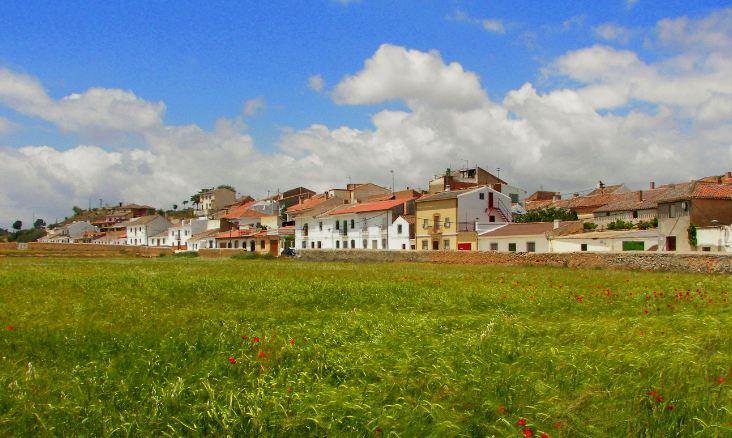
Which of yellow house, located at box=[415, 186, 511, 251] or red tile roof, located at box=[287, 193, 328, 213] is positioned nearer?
yellow house, located at box=[415, 186, 511, 251]

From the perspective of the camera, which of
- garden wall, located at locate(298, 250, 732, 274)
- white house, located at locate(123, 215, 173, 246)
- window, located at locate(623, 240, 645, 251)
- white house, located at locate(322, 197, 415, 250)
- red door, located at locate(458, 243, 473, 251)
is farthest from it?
white house, located at locate(123, 215, 173, 246)

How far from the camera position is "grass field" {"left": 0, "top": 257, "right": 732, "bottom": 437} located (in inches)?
305

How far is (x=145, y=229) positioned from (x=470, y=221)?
296ft

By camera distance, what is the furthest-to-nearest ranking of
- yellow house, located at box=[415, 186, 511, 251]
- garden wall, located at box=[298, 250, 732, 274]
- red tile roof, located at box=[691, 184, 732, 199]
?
yellow house, located at box=[415, 186, 511, 251], red tile roof, located at box=[691, 184, 732, 199], garden wall, located at box=[298, 250, 732, 274]

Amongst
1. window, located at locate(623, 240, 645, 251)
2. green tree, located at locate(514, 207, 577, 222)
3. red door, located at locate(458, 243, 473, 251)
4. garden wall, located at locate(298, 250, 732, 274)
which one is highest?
green tree, located at locate(514, 207, 577, 222)

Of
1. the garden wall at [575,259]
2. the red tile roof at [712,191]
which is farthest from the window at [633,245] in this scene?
the garden wall at [575,259]

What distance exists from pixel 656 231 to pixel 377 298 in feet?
136

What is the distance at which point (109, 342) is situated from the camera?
38.5 ft

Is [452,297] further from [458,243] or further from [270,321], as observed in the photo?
[458,243]

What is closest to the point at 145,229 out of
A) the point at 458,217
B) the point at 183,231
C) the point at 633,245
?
the point at 183,231

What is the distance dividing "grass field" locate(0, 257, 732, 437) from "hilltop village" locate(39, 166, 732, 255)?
37.7m

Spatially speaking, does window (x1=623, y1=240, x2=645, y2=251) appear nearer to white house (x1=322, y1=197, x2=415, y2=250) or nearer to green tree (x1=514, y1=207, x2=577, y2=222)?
green tree (x1=514, y1=207, x2=577, y2=222)

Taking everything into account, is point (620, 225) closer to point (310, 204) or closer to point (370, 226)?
point (370, 226)

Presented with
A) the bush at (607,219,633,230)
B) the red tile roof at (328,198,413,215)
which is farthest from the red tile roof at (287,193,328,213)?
the bush at (607,219,633,230)
